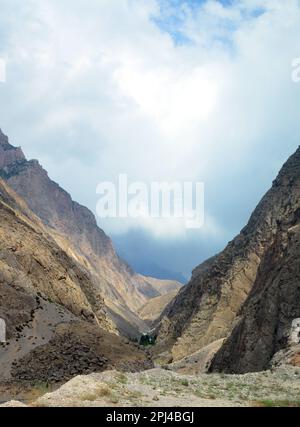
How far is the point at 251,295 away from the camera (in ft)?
211

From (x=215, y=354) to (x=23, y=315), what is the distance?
2348 centimetres

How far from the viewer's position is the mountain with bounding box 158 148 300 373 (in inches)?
1816

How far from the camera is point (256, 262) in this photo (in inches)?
2982

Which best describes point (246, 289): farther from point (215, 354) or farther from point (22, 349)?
point (22, 349)

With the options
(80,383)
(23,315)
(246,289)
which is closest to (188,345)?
(246,289)

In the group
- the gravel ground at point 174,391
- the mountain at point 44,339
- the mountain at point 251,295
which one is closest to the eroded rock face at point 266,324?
the mountain at point 251,295

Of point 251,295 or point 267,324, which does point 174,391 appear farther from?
point 251,295

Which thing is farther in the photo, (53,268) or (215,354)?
(53,268)

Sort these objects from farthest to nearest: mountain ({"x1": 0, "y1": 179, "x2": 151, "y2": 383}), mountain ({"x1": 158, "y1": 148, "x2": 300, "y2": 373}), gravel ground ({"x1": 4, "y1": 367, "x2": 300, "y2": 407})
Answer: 1. mountain ({"x1": 158, "y1": 148, "x2": 300, "y2": 373})
2. mountain ({"x1": 0, "y1": 179, "x2": 151, "y2": 383})
3. gravel ground ({"x1": 4, "y1": 367, "x2": 300, "y2": 407})

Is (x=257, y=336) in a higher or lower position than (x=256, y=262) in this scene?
lower
